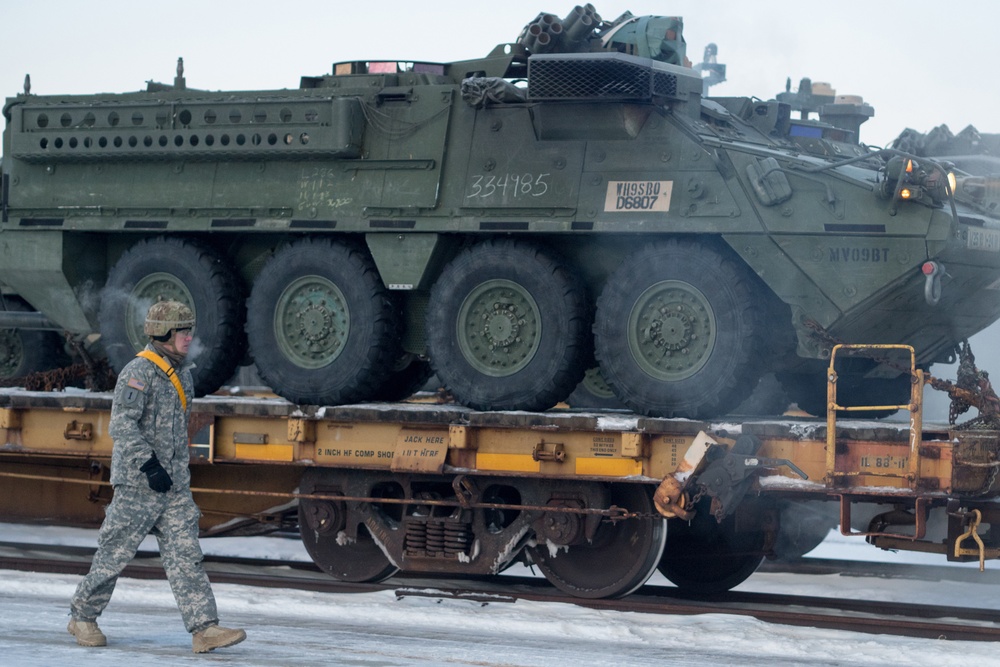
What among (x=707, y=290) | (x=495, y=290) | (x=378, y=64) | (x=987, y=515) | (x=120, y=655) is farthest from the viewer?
(x=378, y=64)

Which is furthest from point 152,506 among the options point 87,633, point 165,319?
point 165,319

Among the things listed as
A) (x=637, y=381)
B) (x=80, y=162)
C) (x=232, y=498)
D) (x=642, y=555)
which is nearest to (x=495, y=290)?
(x=637, y=381)

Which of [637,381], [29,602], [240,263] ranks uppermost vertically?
[240,263]

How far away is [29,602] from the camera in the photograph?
10.6 metres

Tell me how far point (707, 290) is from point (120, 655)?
4975mm

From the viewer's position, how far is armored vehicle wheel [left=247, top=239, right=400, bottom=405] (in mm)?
12258

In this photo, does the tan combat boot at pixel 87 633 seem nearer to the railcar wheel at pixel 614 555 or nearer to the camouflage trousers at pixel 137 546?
the camouflage trousers at pixel 137 546

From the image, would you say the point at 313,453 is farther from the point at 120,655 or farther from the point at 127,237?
the point at 120,655

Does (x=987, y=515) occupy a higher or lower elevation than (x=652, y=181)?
lower

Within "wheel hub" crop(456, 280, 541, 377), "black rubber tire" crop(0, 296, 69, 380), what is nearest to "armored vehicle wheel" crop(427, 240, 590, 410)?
"wheel hub" crop(456, 280, 541, 377)

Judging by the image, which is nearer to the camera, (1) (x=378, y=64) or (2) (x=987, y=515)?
(2) (x=987, y=515)

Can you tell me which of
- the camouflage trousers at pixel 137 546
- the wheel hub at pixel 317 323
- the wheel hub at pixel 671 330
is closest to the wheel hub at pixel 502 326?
the wheel hub at pixel 671 330

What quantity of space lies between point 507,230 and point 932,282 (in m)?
3.16

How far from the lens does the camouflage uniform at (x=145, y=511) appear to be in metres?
8.58
